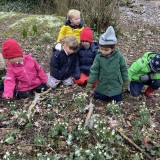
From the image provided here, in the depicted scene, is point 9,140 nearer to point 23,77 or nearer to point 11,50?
point 23,77

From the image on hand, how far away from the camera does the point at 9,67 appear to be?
5.62 meters

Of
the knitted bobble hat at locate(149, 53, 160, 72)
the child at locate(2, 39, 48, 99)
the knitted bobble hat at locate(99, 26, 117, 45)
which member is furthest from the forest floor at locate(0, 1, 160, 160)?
the knitted bobble hat at locate(99, 26, 117, 45)

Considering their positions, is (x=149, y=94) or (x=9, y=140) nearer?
(x=9, y=140)

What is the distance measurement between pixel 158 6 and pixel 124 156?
13.3 m

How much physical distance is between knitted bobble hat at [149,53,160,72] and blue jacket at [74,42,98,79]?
4.60ft

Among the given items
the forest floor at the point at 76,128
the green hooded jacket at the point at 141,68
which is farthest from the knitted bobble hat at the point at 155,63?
the forest floor at the point at 76,128

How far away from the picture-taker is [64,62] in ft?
20.4

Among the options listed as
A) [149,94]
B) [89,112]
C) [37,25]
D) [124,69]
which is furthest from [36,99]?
[37,25]

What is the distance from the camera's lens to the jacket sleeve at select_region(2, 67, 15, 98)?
5.52 metres

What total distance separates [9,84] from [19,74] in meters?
0.28

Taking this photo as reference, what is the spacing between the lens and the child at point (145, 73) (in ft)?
17.8

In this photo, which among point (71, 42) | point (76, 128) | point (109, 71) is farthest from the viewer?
point (71, 42)

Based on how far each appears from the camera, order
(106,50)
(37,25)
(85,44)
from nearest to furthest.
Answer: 1. (106,50)
2. (85,44)
3. (37,25)

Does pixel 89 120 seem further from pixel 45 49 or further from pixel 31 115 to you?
pixel 45 49
